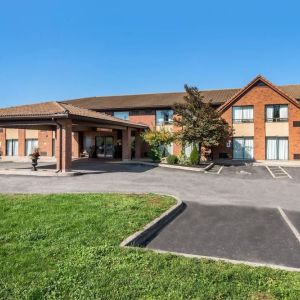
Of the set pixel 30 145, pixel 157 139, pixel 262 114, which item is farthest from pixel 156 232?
pixel 30 145

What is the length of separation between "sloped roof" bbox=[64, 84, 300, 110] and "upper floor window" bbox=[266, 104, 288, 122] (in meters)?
3.27

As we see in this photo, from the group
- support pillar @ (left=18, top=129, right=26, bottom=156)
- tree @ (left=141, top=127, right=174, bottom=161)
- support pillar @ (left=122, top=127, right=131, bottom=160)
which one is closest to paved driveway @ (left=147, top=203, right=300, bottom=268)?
tree @ (left=141, top=127, right=174, bottom=161)

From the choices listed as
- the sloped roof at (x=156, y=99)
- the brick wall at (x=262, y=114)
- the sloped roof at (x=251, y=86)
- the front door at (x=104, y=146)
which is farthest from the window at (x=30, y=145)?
the brick wall at (x=262, y=114)

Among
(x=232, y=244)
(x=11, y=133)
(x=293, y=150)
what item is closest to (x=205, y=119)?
(x=293, y=150)

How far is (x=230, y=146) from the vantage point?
3017 centimetres

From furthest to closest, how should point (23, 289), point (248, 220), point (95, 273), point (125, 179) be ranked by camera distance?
1. point (125, 179)
2. point (248, 220)
3. point (95, 273)
4. point (23, 289)

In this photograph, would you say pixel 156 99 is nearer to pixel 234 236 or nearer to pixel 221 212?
pixel 221 212

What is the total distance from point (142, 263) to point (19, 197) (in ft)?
24.0

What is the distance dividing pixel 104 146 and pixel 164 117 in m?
7.59

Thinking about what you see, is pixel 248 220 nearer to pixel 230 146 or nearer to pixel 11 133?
pixel 230 146

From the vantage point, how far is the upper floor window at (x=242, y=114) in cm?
2994

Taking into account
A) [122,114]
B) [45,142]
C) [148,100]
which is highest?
[148,100]

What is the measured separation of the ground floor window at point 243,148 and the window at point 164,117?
299 inches

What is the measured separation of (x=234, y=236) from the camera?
725 centimetres
